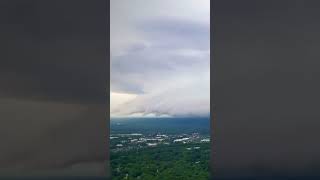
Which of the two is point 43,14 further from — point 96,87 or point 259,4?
point 259,4

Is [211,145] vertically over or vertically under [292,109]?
under

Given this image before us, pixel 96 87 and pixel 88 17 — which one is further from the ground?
pixel 88 17

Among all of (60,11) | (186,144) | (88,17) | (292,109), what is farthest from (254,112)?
(60,11)

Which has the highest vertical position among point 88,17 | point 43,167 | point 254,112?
point 88,17

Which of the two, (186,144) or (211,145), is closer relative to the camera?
(211,145)

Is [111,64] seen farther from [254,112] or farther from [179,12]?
[254,112]

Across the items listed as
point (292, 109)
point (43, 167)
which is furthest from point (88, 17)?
point (292, 109)
